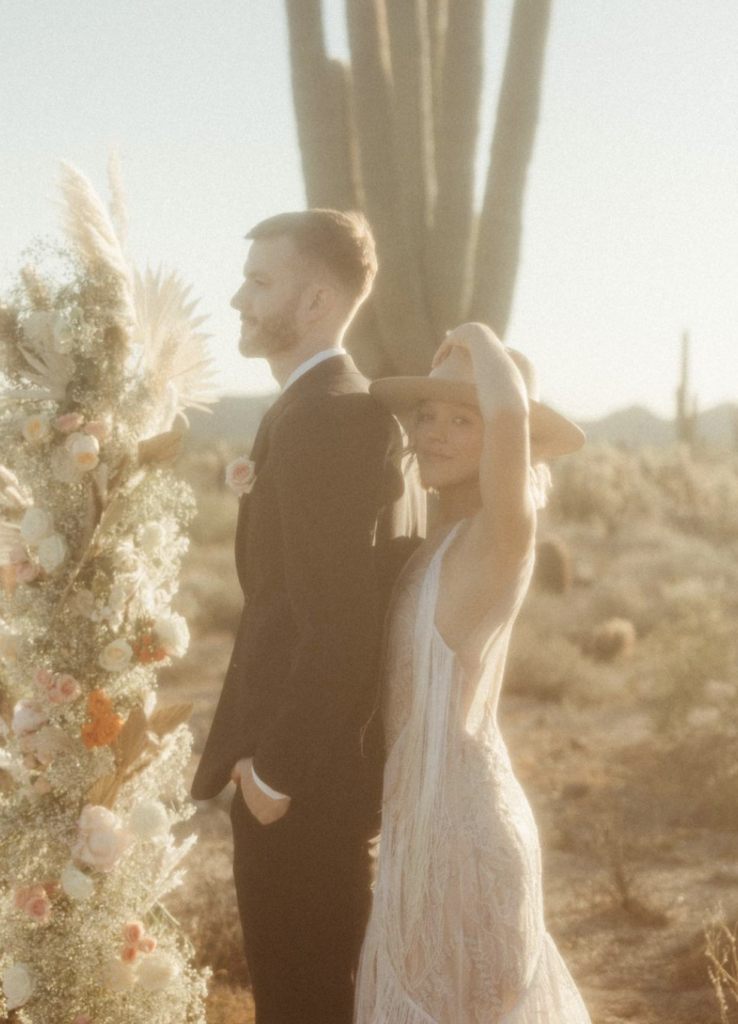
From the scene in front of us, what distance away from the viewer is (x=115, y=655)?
9.02 feet

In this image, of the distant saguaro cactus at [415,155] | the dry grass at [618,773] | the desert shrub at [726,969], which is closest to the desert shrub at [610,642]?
the dry grass at [618,773]

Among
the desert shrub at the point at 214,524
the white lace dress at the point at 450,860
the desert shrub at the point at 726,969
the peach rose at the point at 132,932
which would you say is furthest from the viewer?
the desert shrub at the point at 214,524

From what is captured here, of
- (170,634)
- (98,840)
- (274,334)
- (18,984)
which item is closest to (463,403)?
(274,334)

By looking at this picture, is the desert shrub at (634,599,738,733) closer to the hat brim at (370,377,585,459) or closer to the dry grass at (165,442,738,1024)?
the dry grass at (165,442,738,1024)

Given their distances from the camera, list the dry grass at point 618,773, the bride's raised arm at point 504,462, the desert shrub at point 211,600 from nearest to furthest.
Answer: the bride's raised arm at point 504,462
the dry grass at point 618,773
the desert shrub at point 211,600

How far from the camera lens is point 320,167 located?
24.0ft

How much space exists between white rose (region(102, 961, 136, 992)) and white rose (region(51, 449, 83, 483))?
1.17 meters

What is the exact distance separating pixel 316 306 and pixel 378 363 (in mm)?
4591

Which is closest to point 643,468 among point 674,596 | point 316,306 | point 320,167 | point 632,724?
point 674,596

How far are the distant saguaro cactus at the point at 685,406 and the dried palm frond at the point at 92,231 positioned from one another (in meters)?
23.0

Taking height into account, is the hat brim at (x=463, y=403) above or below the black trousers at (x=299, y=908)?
above

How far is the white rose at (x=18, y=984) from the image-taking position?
107 inches

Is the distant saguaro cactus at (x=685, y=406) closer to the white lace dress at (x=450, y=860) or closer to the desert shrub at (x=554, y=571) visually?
the desert shrub at (x=554, y=571)

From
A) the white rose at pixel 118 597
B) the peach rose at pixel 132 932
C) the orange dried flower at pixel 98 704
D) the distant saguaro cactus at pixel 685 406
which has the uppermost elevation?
the white rose at pixel 118 597
